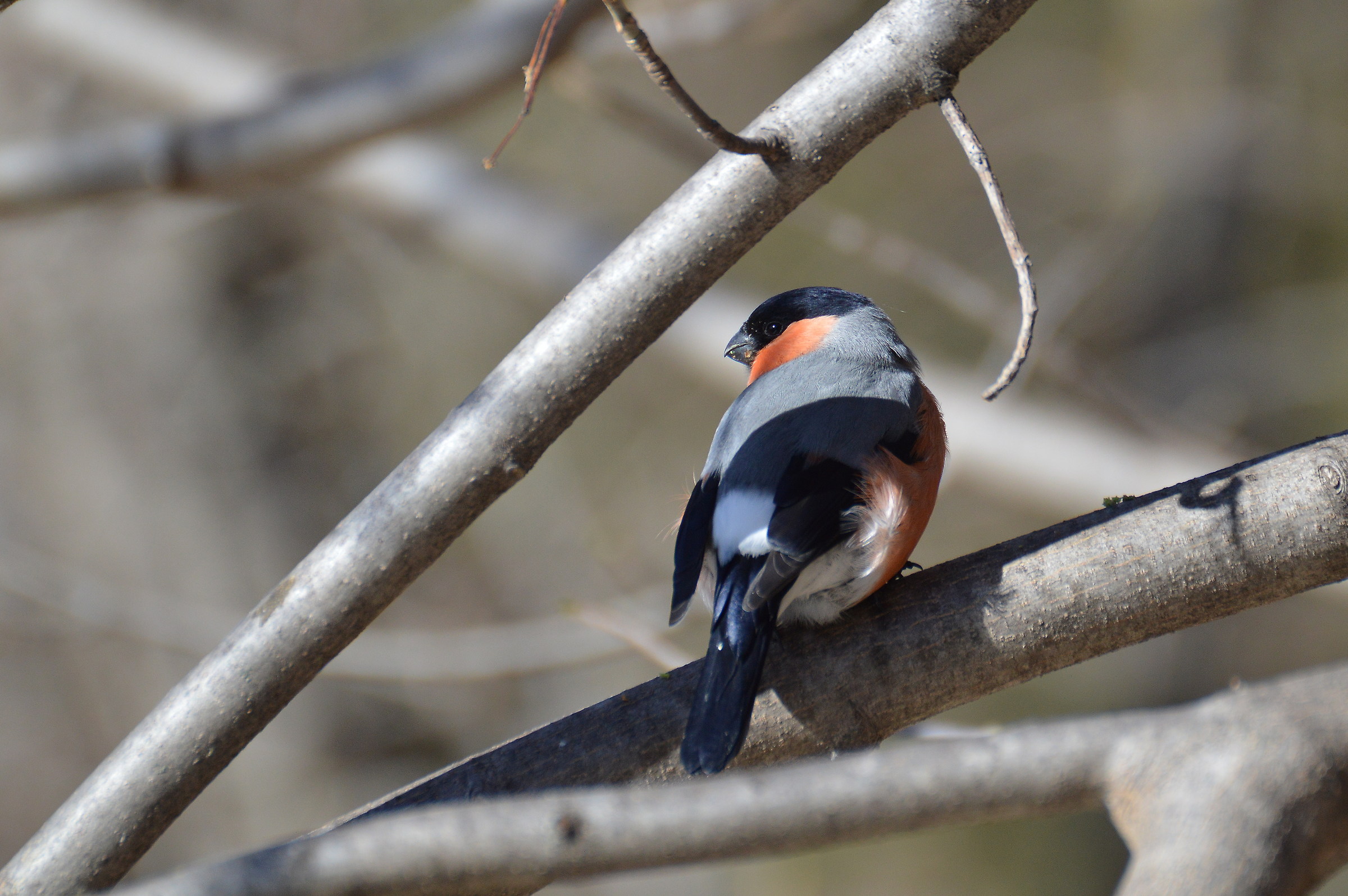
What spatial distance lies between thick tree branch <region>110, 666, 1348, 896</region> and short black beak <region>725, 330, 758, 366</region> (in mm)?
1755

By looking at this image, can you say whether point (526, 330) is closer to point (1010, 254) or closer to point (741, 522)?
point (741, 522)

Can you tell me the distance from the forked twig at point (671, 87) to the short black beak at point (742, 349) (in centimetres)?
122

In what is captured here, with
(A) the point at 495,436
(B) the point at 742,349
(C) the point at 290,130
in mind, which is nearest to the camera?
(A) the point at 495,436

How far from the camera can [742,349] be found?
2.66 m

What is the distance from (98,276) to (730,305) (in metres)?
3.89

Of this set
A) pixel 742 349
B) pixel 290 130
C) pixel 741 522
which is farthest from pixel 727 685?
pixel 290 130

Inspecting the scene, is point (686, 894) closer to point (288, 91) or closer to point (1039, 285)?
point (1039, 285)

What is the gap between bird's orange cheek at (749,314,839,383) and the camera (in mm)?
2455

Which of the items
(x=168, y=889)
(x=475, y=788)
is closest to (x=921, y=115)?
(x=475, y=788)

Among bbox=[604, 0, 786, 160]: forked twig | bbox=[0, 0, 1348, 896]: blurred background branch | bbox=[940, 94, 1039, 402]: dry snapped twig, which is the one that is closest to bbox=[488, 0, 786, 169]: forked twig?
bbox=[604, 0, 786, 160]: forked twig

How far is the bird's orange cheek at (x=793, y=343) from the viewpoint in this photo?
2.46 m

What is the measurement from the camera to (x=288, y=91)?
3.88 m

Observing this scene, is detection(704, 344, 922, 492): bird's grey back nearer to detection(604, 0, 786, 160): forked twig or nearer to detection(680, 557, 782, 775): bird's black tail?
detection(680, 557, 782, 775): bird's black tail

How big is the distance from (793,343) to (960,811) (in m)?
1.69
